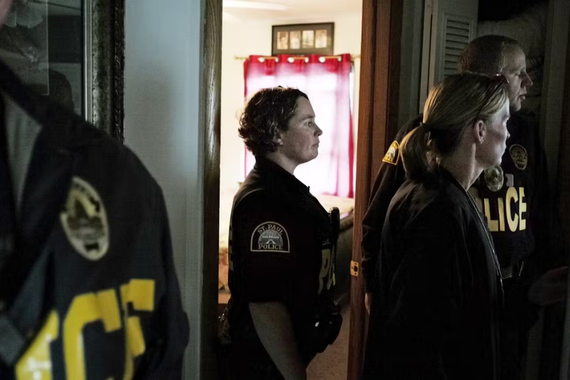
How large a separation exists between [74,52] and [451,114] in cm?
90

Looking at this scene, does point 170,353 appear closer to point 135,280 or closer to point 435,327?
point 135,280

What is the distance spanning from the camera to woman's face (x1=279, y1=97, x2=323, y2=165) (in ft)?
5.53

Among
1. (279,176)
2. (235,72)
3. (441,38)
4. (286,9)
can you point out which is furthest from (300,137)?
(235,72)

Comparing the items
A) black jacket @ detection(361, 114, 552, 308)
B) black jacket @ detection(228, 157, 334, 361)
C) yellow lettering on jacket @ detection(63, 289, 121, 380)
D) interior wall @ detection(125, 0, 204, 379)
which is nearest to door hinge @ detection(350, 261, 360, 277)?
black jacket @ detection(361, 114, 552, 308)

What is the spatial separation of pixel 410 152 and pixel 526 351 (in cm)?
116

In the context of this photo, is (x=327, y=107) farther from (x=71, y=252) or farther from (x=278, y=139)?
(x=71, y=252)

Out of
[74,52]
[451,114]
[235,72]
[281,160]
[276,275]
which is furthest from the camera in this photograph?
[235,72]

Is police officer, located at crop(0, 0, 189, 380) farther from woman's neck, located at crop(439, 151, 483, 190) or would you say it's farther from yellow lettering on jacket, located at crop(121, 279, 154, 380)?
woman's neck, located at crop(439, 151, 483, 190)

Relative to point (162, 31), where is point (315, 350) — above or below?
below

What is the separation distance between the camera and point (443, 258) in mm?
1215

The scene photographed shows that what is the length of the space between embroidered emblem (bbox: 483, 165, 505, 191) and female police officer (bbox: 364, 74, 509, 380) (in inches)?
17.8

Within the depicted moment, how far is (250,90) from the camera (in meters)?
5.62

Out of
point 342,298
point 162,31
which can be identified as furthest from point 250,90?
point 162,31

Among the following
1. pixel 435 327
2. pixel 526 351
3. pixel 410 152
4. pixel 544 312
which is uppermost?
pixel 410 152
